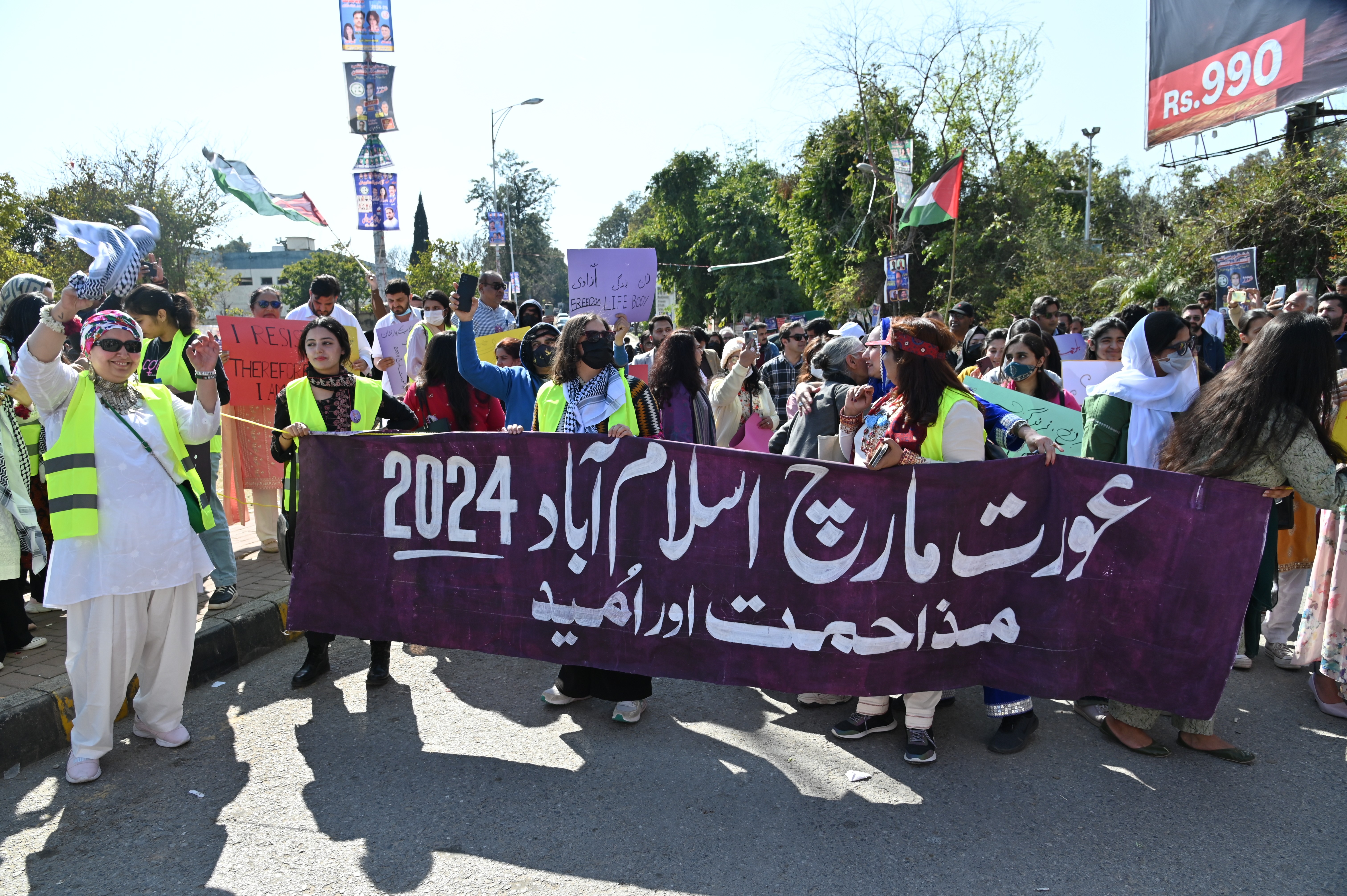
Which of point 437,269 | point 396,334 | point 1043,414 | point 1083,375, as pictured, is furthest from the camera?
point 437,269

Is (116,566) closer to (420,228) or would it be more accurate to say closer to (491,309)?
(491,309)

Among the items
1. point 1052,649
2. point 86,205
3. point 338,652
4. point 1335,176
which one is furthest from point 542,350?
point 86,205

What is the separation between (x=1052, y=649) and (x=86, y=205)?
32961mm

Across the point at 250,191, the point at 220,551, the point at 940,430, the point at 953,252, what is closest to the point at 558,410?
the point at 940,430

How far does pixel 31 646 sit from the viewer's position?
464cm

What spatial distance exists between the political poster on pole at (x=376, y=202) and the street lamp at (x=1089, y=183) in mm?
27420

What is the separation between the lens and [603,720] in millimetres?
4031

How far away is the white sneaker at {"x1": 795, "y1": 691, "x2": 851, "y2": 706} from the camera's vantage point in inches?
166

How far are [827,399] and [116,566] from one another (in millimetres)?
3240

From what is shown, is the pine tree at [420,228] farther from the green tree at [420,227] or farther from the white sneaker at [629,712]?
the white sneaker at [629,712]

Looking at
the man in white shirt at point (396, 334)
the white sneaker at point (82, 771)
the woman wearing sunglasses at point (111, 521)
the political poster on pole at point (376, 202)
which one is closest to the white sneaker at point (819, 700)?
the woman wearing sunglasses at point (111, 521)

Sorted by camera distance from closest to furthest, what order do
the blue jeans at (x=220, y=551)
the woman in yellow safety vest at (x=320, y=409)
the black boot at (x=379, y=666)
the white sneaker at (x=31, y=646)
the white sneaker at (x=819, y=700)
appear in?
the white sneaker at (x=819, y=700) < the woman in yellow safety vest at (x=320, y=409) < the black boot at (x=379, y=666) < the white sneaker at (x=31, y=646) < the blue jeans at (x=220, y=551)

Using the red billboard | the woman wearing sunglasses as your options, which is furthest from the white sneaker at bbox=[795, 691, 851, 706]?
the red billboard

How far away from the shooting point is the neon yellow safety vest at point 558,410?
4.11m
